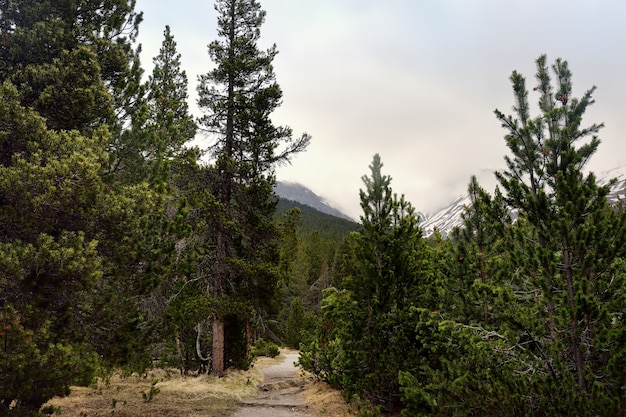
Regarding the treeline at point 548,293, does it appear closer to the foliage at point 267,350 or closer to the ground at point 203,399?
the ground at point 203,399

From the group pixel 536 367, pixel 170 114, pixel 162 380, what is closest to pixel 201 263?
pixel 162 380

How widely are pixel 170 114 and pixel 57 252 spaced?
3.96 metres

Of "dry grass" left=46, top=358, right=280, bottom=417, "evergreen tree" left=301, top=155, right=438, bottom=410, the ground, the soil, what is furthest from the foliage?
"evergreen tree" left=301, top=155, right=438, bottom=410

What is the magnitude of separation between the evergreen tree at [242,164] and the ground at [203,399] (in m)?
1.68

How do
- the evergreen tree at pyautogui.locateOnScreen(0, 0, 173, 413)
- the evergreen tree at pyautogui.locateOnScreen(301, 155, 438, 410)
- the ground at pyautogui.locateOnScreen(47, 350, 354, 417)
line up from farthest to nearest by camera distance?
1. the ground at pyautogui.locateOnScreen(47, 350, 354, 417)
2. the evergreen tree at pyautogui.locateOnScreen(301, 155, 438, 410)
3. the evergreen tree at pyautogui.locateOnScreen(0, 0, 173, 413)

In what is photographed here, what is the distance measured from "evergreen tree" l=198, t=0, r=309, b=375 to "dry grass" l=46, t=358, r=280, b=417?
1418 mm

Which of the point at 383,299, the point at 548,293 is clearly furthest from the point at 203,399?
the point at 548,293

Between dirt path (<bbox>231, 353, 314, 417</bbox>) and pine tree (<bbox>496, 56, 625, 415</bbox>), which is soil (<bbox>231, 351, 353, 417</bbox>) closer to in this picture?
dirt path (<bbox>231, 353, 314, 417</bbox>)

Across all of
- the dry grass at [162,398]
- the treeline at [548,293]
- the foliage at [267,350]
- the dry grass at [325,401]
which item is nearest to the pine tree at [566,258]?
the treeline at [548,293]

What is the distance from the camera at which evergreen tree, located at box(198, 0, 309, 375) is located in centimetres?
1423

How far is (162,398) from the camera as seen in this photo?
10664mm

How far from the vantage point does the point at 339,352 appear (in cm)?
1216

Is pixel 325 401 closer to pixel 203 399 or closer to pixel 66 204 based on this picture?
pixel 203 399

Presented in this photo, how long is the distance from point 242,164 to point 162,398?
317 inches
